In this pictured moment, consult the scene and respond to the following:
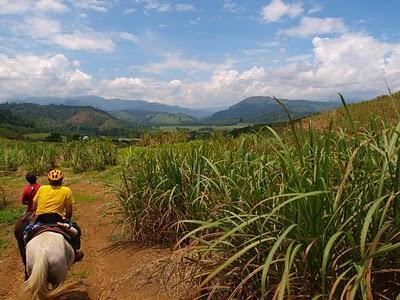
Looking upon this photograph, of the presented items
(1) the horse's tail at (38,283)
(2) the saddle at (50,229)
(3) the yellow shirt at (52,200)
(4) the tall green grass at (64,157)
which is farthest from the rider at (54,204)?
(4) the tall green grass at (64,157)

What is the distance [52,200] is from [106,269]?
5.89ft

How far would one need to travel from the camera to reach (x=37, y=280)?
5250 millimetres

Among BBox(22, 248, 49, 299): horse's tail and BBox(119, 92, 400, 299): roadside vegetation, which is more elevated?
BBox(119, 92, 400, 299): roadside vegetation

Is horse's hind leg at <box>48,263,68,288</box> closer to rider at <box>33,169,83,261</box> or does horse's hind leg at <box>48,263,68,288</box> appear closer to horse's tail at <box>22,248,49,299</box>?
horse's tail at <box>22,248,49,299</box>

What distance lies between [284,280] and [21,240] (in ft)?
17.7

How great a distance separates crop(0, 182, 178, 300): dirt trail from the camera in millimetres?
6102

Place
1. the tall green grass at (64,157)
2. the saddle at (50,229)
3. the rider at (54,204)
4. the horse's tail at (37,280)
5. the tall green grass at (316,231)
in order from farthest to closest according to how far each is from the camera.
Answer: the tall green grass at (64,157), the rider at (54,204), the saddle at (50,229), the horse's tail at (37,280), the tall green grass at (316,231)

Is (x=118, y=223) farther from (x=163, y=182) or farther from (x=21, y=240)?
(x=21, y=240)

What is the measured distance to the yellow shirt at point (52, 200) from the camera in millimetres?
6438

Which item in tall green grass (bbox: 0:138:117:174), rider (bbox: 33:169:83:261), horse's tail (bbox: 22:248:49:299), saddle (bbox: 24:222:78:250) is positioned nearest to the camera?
horse's tail (bbox: 22:248:49:299)

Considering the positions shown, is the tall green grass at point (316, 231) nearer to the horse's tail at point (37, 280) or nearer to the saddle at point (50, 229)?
the horse's tail at point (37, 280)

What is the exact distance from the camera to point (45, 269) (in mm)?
5402

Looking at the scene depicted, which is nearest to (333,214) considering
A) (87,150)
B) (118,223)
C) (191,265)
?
(191,265)

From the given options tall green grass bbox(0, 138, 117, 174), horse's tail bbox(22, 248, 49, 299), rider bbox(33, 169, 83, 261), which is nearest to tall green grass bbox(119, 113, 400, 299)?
horse's tail bbox(22, 248, 49, 299)
